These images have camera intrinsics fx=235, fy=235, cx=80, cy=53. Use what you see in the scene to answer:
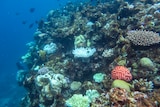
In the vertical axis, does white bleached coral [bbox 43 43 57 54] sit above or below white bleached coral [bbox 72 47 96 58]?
above

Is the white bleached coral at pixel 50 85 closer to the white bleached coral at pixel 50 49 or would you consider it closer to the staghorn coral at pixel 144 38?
the staghorn coral at pixel 144 38

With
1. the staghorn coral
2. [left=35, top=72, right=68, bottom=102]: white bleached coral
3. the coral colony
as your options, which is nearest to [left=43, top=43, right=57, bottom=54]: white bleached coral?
the coral colony

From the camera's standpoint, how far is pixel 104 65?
869cm

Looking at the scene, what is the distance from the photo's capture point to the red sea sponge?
6797 mm

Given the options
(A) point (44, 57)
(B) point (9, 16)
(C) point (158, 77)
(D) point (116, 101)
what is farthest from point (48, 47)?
(B) point (9, 16)

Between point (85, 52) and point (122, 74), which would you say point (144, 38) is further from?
point (85, 52)

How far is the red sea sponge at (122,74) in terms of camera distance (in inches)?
268

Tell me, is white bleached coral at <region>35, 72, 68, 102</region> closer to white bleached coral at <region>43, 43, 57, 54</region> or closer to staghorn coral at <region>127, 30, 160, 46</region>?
staghorn coral at <region>127, 30, 160, 46</region>

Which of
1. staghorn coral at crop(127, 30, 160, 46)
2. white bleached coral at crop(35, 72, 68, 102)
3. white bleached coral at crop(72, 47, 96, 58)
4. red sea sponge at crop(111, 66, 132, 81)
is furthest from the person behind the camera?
white bleached coral at crop(72, 47, 96, 58)

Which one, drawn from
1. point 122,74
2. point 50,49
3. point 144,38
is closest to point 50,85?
point 122,74

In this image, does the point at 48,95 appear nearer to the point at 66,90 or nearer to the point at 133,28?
the point at 66,90

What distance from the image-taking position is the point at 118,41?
27.4 feet

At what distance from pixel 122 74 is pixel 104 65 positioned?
1.87 meters

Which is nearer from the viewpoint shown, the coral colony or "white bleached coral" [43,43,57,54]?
the coral colony
